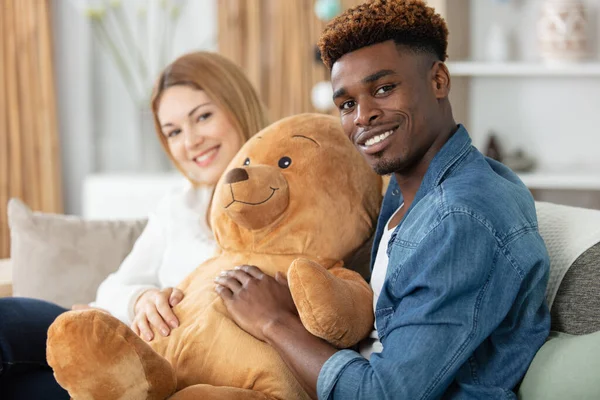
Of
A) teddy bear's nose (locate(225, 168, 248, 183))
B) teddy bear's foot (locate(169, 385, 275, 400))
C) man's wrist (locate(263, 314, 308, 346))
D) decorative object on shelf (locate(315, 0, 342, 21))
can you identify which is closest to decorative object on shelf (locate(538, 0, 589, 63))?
decorative object on shelf (locate(315, 0, 342, 21))

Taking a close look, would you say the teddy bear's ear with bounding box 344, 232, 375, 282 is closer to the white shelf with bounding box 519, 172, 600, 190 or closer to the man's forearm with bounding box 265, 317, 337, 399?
the man's forearm with bounding box 265, 317, 337, 399

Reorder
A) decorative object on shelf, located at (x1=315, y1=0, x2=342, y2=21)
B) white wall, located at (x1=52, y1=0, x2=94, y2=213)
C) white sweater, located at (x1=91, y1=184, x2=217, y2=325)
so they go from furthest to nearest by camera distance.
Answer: white wall, located at (x1=52, y1=0, x2=94, y2=213)
decorative object on shelf, located at (x1=315, y1=0, x2=342, y2=21)
white sweater, located at (x1=91, y1=184, x2=217, y2=325)

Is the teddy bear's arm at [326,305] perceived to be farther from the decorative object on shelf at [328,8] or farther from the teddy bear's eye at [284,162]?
the decorative object on shelf at [328,8]

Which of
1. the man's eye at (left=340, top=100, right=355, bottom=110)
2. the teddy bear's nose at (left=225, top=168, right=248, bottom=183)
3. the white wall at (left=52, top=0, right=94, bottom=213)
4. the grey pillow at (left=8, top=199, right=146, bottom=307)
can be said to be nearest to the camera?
the man's eye at (left=340, top=100, right=355, bottom=110)

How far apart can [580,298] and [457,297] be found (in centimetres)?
34

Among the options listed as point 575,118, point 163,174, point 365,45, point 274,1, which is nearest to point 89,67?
point 163,174

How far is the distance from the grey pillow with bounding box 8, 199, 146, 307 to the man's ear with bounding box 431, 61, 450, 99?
1.30 meters

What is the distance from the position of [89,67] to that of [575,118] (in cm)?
244

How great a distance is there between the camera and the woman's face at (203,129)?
197 centimetres

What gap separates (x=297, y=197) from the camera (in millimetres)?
1497

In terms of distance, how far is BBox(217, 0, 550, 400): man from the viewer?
1124mm

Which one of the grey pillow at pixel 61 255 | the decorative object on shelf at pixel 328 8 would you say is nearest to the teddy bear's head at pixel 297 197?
the grey pillow at pixel 61 255

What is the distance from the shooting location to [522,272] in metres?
1.16

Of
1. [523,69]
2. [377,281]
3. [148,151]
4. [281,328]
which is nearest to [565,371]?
[377,281]
